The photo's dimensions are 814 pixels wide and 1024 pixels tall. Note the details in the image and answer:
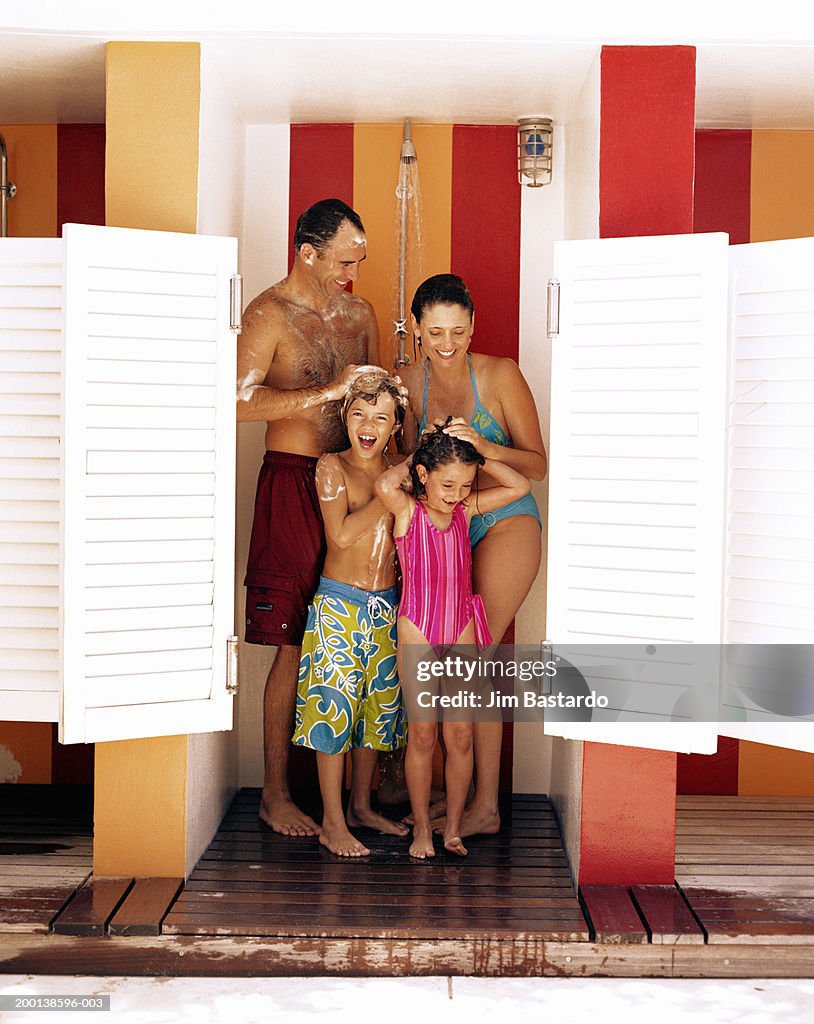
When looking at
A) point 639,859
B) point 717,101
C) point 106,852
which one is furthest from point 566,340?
point 106,852

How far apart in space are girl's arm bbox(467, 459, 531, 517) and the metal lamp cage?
124cm

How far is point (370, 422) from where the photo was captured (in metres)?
3.41

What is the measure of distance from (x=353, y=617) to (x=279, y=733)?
0.59 m

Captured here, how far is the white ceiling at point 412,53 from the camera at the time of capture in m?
3.11

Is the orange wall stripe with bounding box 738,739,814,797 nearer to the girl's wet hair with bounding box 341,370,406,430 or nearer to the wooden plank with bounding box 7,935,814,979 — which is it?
the wooden plank with bounding box 7,935,814,979

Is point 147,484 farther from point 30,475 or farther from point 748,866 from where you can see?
point 748,866

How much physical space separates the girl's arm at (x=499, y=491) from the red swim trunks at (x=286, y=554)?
597 millimetres

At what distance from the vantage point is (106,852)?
322 cm

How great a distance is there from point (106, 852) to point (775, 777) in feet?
8.72

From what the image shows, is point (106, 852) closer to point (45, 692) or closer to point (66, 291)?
point (45, 692)

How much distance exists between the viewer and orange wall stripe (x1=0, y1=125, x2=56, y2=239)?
167 inches

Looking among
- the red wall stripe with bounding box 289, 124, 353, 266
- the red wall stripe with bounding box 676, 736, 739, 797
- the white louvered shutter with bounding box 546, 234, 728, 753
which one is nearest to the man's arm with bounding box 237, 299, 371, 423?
the red wall stripe with bounding box 289, 124, 353, 266

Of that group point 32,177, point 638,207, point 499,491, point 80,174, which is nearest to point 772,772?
point 499,491

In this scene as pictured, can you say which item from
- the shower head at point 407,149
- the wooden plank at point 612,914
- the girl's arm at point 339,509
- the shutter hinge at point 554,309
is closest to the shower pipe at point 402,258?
the shower head at point 407,149
